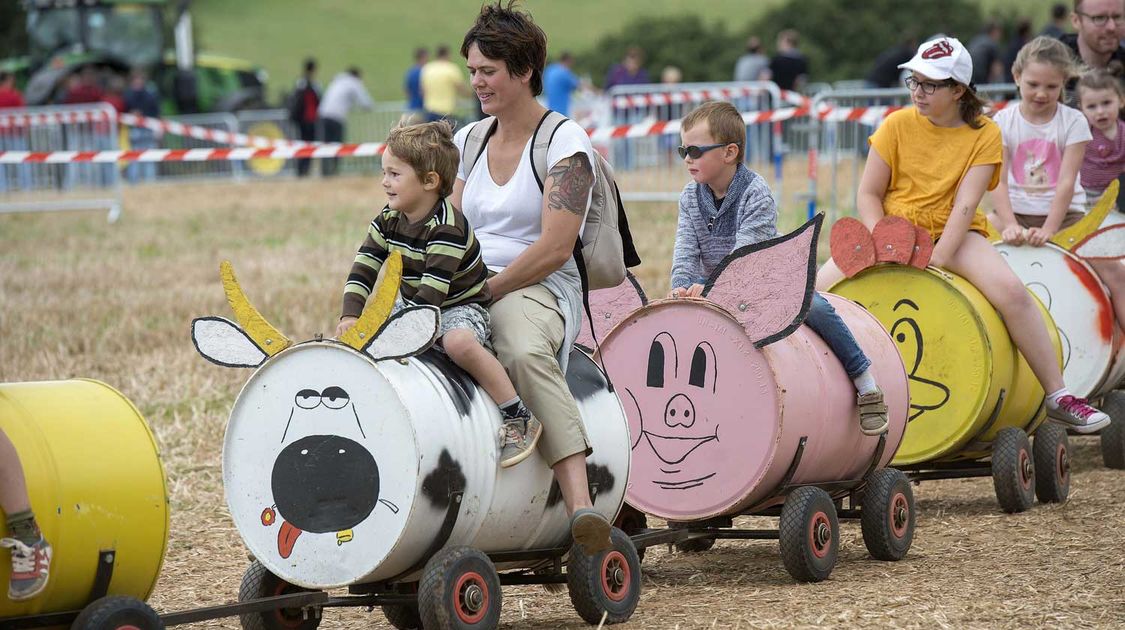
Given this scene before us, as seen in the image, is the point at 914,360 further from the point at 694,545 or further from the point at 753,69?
the point at 753,69

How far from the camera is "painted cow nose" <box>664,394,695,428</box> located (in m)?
6.07

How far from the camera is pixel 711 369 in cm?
600

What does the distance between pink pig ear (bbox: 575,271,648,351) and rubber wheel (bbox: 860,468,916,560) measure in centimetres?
116

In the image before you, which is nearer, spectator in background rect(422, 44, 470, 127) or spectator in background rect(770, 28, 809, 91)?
spectator in background rect(422, 44, 470, 127)

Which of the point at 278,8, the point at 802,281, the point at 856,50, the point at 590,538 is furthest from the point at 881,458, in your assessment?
the point at 278,8

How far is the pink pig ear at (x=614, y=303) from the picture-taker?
20.8 feet

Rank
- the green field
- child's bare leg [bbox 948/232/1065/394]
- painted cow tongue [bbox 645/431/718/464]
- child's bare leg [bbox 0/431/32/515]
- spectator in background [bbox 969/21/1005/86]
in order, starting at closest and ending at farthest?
child's bare leg [bbox 0/431/32/515] → painted cow tongue [bbox 645/431/718/464] → child's bare leg [bbox 948/232/1065/394] → spectator in background [bbox 969/21/1005/86] → the green field

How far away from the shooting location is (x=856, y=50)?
45.2 meters

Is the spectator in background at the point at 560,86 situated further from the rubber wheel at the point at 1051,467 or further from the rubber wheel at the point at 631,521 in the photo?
the rubber wheel at the point at 631,521

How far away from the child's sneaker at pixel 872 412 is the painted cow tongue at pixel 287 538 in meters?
2.44

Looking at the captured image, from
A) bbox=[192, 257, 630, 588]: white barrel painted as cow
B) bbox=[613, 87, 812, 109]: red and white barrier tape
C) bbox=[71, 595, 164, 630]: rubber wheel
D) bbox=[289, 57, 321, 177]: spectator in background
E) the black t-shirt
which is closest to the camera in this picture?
bbox=[71, 595, 164, 630]: rubber wheel

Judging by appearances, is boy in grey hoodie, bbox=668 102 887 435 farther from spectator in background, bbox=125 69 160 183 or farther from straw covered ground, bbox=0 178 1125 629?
spectator in background, bbox=125 69 160 183

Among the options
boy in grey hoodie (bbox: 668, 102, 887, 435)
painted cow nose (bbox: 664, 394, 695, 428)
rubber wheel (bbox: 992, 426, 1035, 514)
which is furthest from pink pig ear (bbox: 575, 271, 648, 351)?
rubber wheel (bbox: 992, 426, 1035, 514)

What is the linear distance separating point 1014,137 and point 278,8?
3014 inches
